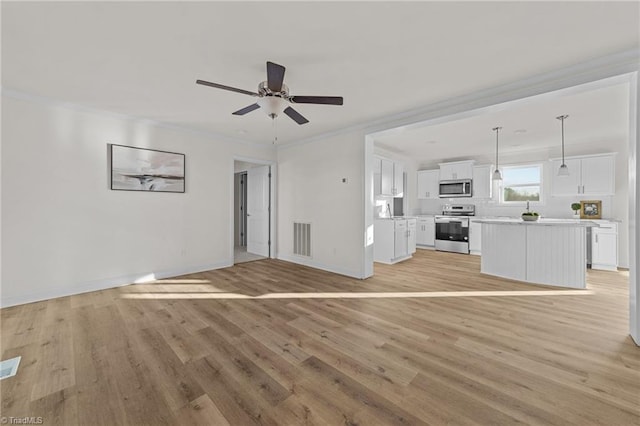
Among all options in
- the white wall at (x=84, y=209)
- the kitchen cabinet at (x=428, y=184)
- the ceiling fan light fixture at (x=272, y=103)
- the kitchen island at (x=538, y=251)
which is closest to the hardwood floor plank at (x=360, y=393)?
the ceiling fan light fixture at (x=272, y=103)

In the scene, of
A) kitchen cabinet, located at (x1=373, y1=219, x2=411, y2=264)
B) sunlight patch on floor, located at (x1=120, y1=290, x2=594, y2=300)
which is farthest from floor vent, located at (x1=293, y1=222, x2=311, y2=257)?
sunlight patch on floor, located at (x1=120, y1=290, x2=594, y2=300)

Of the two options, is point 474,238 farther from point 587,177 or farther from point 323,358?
point 323,358

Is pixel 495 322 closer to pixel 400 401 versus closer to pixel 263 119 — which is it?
pixel 400 401

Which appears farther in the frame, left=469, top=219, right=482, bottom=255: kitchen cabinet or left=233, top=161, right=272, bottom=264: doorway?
left=469, top=219, right=482, bottom=255: kitchen cabinet

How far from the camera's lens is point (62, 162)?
3486mm

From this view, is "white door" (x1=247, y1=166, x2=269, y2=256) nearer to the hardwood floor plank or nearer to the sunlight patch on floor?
the sunlight patch on floor

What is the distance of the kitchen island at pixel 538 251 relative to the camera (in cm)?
384

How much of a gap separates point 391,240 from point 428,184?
10.1 ft

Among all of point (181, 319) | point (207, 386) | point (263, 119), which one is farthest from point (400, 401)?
point (263, 119)

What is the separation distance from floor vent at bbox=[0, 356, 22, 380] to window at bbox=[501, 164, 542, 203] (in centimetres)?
868

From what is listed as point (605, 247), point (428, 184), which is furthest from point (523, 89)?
point (428, 184)

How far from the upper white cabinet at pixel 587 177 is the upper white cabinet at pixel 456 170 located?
1.68 m

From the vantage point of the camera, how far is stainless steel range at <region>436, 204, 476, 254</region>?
6773 millimetres

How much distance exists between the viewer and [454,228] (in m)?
6.94
